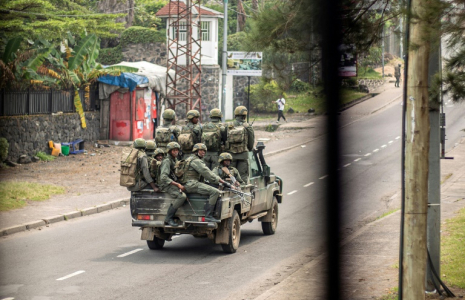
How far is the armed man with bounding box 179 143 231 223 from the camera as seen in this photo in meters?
14.2

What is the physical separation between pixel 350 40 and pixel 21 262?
287 inches

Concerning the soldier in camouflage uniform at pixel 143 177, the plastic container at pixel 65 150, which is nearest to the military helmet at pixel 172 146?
the soldier in camouflage uniform at pixel 143 177

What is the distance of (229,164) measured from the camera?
15.4 metres

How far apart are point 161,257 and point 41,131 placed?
1667 cm

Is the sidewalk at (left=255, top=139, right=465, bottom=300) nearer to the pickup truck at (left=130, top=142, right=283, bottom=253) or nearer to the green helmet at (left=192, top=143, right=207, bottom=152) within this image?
the pickup truck at (left=130, top=142, right=283, bottom=253)

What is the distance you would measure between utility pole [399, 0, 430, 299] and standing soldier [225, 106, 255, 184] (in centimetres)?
684

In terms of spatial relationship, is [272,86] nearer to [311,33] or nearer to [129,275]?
[311,33]

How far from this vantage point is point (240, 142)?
51.7ft

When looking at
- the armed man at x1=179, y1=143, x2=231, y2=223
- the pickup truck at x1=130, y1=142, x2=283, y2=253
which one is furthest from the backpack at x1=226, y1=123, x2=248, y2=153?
the armed man at x1=179, y1=143, x2=231, y2=223

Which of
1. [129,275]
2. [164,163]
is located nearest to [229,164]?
[164,163]

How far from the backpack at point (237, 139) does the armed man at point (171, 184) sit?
1405 millimetres

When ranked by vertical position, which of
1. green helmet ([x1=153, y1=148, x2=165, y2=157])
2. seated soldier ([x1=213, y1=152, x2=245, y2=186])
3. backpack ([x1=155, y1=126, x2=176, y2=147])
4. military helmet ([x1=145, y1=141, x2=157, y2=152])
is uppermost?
backpack ([x1=155, y1=126, x2=176, y2=147])

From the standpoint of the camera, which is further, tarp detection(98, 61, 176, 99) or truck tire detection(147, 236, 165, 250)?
tarp detection(98, 61, 176, 99)

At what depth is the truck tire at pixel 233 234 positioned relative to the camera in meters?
14.8
